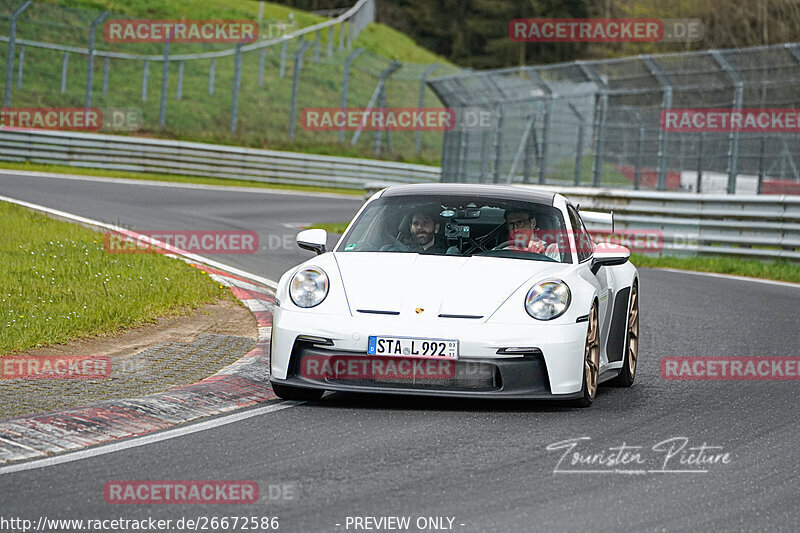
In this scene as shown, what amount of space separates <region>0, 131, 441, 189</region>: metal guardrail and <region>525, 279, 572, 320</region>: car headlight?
2393 cm

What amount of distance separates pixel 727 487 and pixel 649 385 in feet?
9.57

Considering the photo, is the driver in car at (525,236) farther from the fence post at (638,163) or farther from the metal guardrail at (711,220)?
the fence post at (638,163)

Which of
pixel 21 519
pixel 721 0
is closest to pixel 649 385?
pixel 21 519

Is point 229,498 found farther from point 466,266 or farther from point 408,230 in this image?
point 408,230

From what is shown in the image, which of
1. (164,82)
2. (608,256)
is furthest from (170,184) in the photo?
(608,256)

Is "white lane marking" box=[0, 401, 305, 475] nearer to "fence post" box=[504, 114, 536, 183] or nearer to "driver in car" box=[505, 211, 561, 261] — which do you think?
"driver in car" box=[505, 211, 561, 261]

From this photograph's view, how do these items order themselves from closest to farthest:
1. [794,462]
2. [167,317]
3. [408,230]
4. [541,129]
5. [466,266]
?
[794,462] → [466,266] → [408,230] → [167,317] → [541,129]

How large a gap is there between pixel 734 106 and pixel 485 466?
15.8 m

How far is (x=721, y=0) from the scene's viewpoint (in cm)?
5253

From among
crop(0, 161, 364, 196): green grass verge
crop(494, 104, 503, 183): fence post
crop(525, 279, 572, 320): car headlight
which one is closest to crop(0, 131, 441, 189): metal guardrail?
crop(0, 161, 364, 196): green grass verge

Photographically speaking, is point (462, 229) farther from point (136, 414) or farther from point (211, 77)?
point (211, 77)

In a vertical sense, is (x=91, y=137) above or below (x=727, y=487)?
above

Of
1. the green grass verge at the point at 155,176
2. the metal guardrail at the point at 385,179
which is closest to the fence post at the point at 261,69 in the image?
the metal guardrail at the point at 385,179

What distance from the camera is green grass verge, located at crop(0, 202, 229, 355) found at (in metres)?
8.90
